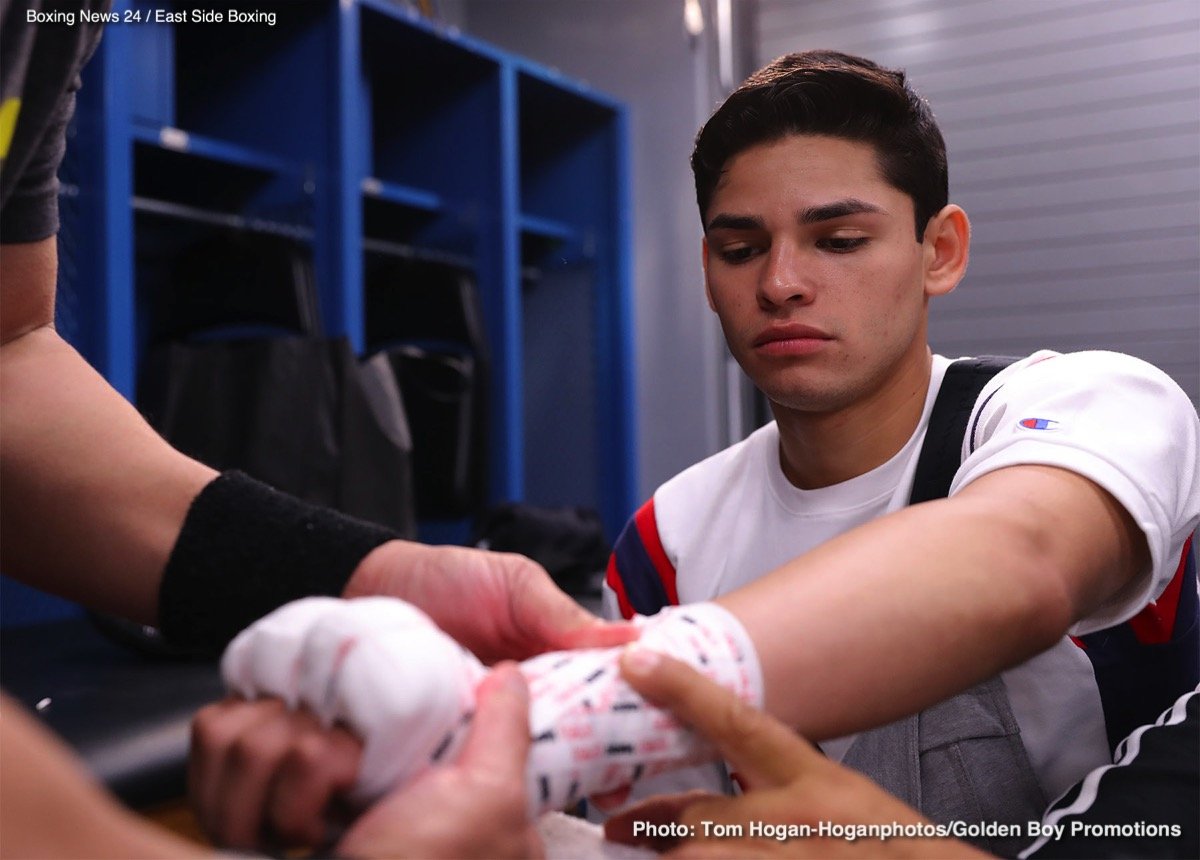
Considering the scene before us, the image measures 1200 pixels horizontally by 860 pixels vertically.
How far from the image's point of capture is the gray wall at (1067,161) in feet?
11.0

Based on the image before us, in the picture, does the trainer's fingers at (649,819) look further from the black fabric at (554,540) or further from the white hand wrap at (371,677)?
the black fabric at (554,540)

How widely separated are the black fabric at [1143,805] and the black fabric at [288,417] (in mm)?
1845

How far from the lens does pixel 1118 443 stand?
2.87 ft

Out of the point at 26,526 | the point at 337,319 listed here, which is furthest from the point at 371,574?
the point at 337,319

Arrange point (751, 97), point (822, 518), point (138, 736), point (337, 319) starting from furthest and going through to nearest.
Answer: point (337, 319), point (751, 97), point (822, 518), point (138, 736)

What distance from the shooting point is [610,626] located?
679 millimetres

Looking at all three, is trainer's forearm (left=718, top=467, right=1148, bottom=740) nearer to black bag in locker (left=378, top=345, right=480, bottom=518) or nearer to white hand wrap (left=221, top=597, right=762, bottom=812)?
white hand wrap (left=221, top=597, right=762, bottom=812)

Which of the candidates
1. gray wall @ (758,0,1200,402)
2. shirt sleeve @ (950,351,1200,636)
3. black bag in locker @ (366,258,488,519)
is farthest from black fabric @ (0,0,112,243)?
gray wall @ (758,0,1200,402)

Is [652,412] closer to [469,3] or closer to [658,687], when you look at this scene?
[469,3]

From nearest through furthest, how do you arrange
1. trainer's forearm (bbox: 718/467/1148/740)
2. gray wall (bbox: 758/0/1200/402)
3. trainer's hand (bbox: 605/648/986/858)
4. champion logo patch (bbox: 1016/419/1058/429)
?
1. trainer's hand (bbox: 605/648/986/858)
2. trainer's forearm (bbox: 718/467/1148/740)
3. champion logo patch (bbox: 1016/419/1058/429)
4. gray wall (bbox: 758/0/1200/402)

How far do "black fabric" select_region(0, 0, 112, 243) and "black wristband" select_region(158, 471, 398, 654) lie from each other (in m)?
0.28

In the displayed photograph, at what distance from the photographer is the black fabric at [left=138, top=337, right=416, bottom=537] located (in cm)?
225

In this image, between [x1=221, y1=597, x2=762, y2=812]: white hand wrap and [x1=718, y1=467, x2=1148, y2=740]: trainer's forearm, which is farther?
[x1=718, y1=467, x2=1148, y2=740]: trainer's forearm

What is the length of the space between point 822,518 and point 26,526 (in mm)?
888
